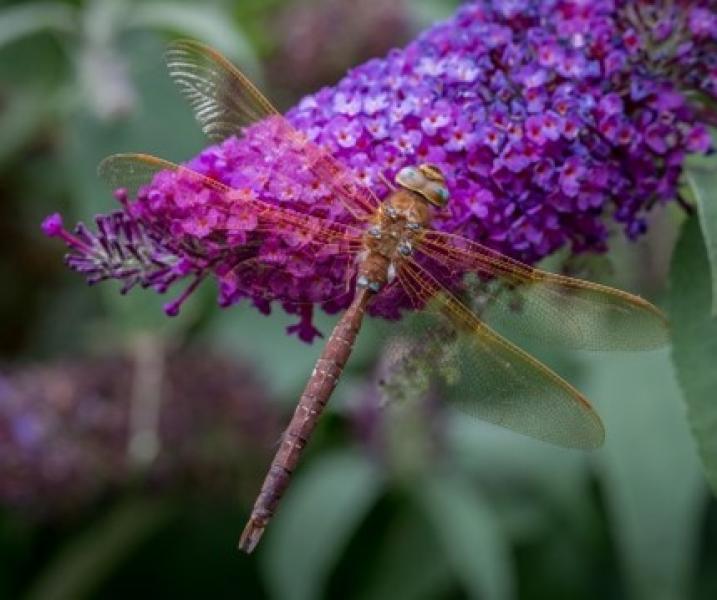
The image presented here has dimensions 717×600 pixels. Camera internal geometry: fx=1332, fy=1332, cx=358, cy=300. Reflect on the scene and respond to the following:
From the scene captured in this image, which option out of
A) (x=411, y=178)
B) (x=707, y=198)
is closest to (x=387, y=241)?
(x=411, y=178)

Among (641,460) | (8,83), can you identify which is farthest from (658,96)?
(8,83)

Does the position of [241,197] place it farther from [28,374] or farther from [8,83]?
[8,83]

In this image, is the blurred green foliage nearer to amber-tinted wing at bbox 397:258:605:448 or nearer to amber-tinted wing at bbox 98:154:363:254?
amber-tinted wing at bbox 397:258:605:448

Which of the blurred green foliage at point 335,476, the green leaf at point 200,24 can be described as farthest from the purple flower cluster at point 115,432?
the green leaf at point 200,24

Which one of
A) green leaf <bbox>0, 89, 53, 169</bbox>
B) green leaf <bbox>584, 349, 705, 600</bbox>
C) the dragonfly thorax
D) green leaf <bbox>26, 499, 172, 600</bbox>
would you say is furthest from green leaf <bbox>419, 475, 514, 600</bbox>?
green leaf <bbox>0, 89, 53, 169</bbox>

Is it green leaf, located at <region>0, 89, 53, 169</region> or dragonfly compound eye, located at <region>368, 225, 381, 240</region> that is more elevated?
green leaf, located at <region>0, 89, 53, 169</region>

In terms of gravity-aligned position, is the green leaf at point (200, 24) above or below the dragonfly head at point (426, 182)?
above

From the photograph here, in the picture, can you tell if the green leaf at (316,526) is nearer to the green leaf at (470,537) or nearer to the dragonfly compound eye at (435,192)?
the green leaf at (470,537)
